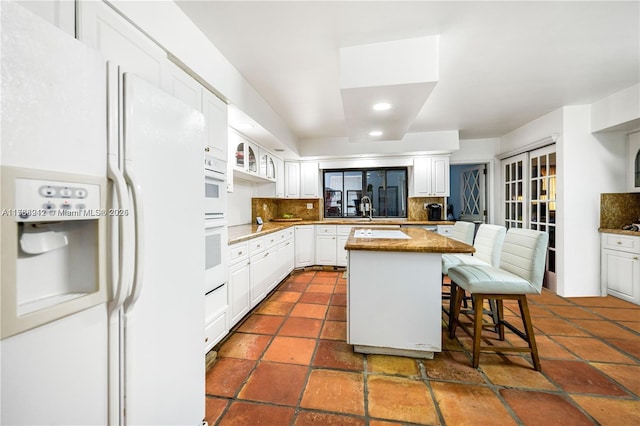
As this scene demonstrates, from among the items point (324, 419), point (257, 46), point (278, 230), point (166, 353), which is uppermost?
point (257, 46)

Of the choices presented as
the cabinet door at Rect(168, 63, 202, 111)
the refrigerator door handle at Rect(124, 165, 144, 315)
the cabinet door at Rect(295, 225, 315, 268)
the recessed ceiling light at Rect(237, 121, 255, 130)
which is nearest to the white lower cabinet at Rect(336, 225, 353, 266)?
the cabinet door at Rect(295, 225, 315, 268)

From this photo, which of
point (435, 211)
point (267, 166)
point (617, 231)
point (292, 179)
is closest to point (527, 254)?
point (617, 231)

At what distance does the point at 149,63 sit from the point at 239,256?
5.35 feet

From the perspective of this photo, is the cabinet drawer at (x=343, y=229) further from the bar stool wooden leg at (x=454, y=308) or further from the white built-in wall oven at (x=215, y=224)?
the white built-in wall oven at (x=215, y=224)

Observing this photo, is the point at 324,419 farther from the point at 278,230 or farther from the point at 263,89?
the point at 263,89

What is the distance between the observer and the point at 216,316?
6.77ft

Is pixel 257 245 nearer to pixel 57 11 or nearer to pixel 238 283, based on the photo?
pixel 238 283

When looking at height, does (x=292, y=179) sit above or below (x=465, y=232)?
above

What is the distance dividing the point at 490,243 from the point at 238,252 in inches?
90.4

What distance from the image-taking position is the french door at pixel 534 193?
12.0ft

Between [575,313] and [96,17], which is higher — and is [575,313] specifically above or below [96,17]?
below

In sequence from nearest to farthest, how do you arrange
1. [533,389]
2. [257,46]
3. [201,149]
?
[201,149], [533,389], [257,46]

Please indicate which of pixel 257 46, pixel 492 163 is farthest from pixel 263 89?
pixel 492 163

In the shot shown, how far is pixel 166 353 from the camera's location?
1041 mm
